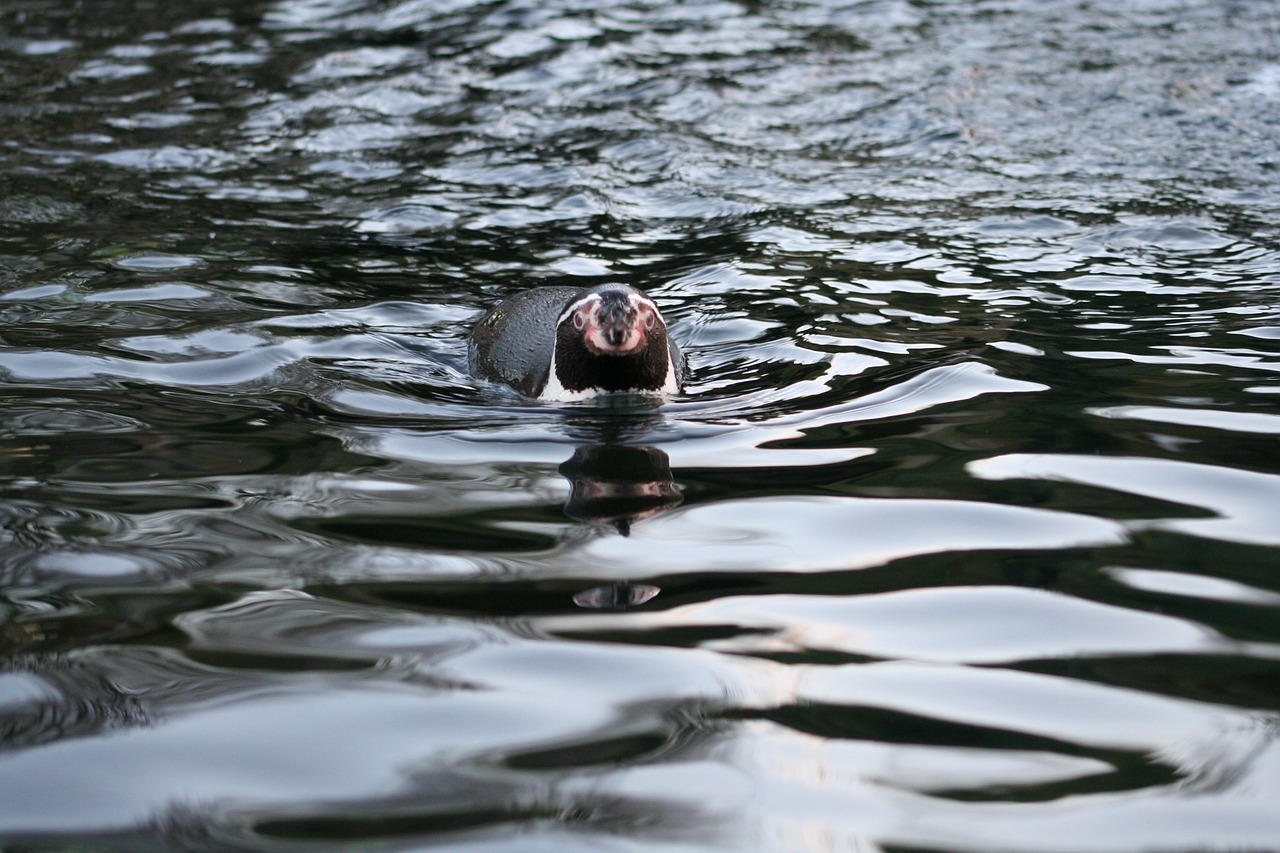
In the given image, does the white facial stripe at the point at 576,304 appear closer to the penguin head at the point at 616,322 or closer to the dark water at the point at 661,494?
the penguin head at the point at 616,322

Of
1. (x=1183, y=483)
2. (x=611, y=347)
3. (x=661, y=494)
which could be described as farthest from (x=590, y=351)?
(x=1183, y=483)

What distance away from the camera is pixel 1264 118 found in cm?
1112

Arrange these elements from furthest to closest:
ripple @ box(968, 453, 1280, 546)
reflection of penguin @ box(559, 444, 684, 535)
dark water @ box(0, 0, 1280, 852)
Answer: reflection of penguin @ box(559, 444, 684, 535)
ripple @ box(968, 453, 1280, 546)
dark water @ box(0, 0, 1280, 852)

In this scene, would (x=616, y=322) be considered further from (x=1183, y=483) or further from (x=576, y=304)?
(x=1183, y=483)

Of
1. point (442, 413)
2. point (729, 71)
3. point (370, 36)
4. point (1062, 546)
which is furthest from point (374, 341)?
point (370, 36)

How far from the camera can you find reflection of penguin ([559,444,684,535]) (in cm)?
460

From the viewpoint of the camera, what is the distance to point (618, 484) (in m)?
4.93

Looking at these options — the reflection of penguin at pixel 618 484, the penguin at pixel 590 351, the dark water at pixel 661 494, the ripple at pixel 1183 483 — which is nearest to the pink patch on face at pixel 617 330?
the penguin at pixel 590 351

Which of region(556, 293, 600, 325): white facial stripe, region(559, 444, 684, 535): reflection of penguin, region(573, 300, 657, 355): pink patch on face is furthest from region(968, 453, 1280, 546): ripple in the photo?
region(556, 293, 600, 325): white facial stripe

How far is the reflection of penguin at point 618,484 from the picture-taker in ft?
15.1

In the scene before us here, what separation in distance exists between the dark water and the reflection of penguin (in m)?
0.03

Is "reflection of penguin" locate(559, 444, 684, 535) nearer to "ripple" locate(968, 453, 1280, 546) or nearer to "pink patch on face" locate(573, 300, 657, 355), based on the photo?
"pink patch on face" locate(573, 300, 657, 355)

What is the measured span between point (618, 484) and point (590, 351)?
59.4 inches

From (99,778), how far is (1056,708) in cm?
217
